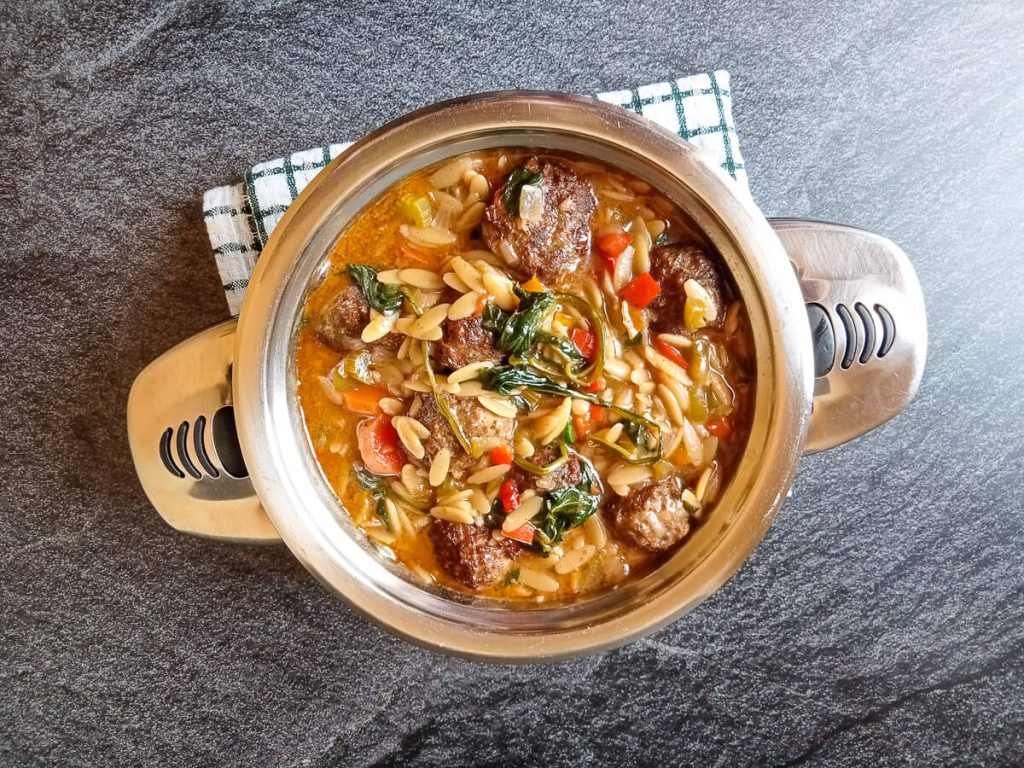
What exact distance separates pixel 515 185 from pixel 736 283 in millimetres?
593

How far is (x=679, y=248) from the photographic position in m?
2.16

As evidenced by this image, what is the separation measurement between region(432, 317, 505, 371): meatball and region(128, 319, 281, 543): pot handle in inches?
23.7

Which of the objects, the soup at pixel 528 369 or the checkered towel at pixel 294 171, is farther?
the checkered towel at pixel 294 171

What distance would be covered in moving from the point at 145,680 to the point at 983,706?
114 inches

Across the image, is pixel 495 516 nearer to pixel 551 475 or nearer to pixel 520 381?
pixel 551 475

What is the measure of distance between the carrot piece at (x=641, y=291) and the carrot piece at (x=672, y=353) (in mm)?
110

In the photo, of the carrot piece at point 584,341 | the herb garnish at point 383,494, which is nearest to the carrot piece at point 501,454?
the herb garnish at point 383,494

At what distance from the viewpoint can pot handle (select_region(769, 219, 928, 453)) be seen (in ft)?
7.72

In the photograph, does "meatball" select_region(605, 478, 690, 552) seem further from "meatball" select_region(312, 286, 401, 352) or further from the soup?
"meatball" select_region(312, 286, 401, 352)

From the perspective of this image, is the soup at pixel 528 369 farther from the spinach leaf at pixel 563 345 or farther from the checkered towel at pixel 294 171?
the checkered towel at pixel 294 171

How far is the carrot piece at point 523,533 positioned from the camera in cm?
222

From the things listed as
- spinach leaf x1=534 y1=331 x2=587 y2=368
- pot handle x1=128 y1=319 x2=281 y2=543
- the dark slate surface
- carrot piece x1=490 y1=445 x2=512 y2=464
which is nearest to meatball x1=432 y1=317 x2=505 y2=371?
spinach leaf x1=534 y1=331 x2=587 y2=368

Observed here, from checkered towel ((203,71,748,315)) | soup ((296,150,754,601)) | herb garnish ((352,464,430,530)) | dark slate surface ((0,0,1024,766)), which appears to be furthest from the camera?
dark slate surface ((0,0,1024,766))

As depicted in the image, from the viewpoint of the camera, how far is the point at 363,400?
7.32 ft
